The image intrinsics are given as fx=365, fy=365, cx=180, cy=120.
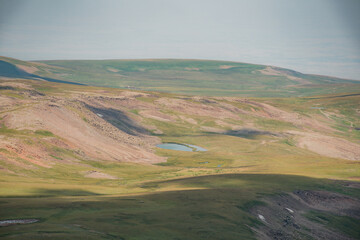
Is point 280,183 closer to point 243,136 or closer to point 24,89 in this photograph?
point 243,136

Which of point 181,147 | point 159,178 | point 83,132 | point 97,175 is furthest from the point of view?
point 181,147

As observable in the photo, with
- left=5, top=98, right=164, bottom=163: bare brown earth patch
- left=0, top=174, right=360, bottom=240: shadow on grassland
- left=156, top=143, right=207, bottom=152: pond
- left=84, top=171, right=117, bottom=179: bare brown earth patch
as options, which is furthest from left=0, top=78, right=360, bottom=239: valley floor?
left=156, top=143, right=207, bottom=152: pond

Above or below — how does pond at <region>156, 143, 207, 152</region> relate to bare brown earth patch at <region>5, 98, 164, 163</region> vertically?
below

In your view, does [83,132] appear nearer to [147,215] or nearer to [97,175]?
[97,175]

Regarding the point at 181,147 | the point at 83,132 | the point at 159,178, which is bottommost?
the point at 181,147

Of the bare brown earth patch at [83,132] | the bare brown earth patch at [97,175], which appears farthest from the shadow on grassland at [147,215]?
the bare brown earth patch at [83,132]

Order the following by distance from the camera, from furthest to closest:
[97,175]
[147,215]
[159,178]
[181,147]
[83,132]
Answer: [181,147], [83,132], [159,178], [97,175], [147,215]

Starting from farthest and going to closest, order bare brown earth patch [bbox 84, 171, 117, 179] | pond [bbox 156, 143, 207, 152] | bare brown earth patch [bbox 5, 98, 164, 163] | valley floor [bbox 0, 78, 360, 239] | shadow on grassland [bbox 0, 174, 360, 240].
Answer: pond [bbox 156, 143, 207, 152]
bare brown earth patch [bbox 5, 98, 164, 163]
bare brown earth patch [bbox 84, 171, 117, 179]
valley floor [bbox 0, 78, 360, 239]
shadow on grassland [bbox 0, 174, 360, 240]

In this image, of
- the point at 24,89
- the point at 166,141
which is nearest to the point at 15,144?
the point at 166,141

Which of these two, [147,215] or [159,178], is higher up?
[147,215]

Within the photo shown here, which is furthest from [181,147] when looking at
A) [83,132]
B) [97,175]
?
[97,175]

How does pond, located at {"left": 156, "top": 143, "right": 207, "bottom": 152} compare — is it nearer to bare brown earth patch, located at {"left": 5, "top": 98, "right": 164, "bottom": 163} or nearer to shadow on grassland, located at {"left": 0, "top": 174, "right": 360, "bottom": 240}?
bare brown earth patch, located at {"left": 5, "top": 98, "right": 164, "bottom": 163}

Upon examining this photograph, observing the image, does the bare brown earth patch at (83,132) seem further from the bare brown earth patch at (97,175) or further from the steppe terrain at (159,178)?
the bare brown earth patch at (97,175)
